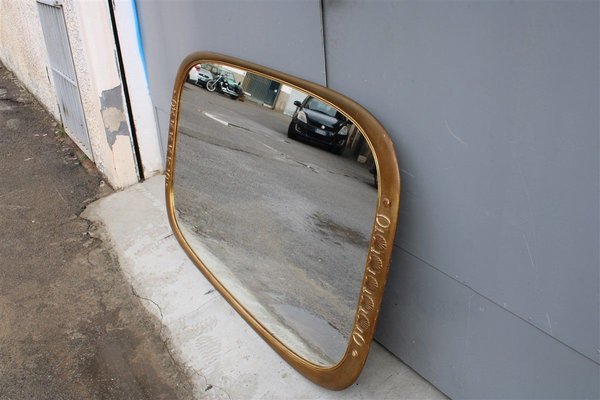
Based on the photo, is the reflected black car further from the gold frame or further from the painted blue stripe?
the painted blue stripe

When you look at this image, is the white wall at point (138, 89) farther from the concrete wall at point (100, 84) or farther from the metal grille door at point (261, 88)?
the metal grille door at point (261, 88)

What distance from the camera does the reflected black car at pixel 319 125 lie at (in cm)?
155

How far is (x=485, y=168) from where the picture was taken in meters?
1.33

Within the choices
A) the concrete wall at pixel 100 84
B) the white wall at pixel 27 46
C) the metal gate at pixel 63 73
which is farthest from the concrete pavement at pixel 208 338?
the white wall at pixel 27 46

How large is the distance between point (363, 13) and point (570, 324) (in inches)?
42.9

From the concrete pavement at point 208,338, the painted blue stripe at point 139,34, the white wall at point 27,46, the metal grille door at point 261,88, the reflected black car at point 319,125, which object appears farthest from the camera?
the white wall at point 27,46

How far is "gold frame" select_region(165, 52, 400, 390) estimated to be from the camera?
1434 mm

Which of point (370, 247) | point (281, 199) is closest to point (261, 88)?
point (281, 199)

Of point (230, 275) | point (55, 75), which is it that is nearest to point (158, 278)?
point (230, 275)

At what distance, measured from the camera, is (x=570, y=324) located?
1303 mm

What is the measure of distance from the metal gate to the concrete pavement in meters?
1.17

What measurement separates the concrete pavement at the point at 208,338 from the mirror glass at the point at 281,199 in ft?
0.48

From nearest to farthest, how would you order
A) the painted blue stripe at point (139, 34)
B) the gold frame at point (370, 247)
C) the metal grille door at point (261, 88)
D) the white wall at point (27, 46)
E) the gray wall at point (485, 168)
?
the gray wall at point (485, 168), the gold frame at point (370, 247), the metal grille door at point (261, 88), the painted blue stripe at point (139, 34), the white wall at point (27, 46)

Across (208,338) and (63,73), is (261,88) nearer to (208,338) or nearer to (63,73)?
(208,338)
